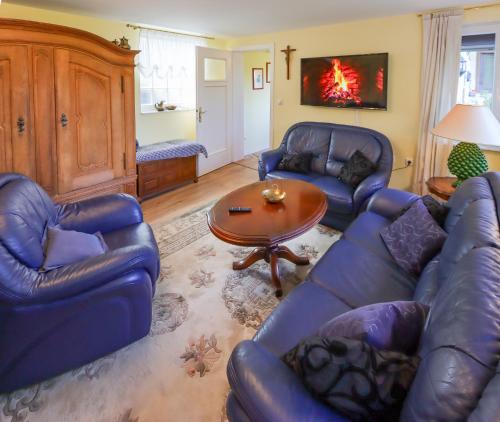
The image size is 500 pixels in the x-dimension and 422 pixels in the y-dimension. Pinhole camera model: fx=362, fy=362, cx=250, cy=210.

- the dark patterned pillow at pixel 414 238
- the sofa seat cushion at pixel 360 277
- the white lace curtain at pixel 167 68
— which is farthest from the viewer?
the white lace curtain at pixel 167 68

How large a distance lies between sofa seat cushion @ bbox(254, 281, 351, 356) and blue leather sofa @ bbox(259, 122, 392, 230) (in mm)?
1786

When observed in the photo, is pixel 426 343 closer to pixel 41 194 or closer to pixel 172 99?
pixel 41 194

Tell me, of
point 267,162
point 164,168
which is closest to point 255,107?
point 164,168

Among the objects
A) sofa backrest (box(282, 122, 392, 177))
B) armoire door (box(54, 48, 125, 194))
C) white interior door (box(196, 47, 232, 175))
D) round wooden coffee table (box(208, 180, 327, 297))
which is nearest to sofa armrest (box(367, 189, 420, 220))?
round wooden coffee table (box(208, 180, 327, 297))

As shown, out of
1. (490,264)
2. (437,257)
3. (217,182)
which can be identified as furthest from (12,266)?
(217,182)

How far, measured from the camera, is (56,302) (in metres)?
1.67

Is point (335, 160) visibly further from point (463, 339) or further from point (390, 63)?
point (463, 339)

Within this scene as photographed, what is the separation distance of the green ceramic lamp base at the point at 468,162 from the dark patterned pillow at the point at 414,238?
1129mm

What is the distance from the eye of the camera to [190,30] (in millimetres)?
5223

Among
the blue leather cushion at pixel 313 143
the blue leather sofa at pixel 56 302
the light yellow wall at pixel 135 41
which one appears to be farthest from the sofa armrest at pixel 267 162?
the blue leather sofa at pixel 56 302

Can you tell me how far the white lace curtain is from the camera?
4925 mm

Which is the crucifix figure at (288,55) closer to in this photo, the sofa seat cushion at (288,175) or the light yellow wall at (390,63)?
the light yellow wall at (390,63)

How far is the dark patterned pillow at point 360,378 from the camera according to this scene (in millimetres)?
937

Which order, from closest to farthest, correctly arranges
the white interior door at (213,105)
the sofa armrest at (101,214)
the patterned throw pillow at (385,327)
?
the patterned throw pillow at (385,327) < the sofa armrest at (101,214) < the white interior door at (213,105)
